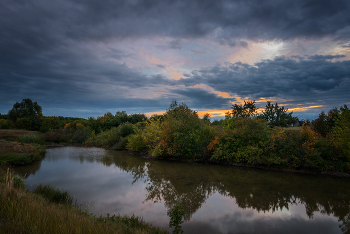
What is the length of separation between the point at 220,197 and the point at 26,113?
6616 centimetres

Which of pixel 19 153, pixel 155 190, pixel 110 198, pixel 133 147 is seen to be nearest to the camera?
pixel 110 198

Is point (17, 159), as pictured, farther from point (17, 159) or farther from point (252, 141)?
point (252, 141)

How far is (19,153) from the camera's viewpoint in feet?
61.2

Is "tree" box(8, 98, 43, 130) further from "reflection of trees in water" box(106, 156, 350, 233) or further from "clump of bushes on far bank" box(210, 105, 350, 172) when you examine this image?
"clump of bushes on far bank" box(210, 105, 350, 172)

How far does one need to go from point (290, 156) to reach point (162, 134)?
13400 mm

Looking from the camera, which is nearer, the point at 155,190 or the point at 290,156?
the point at 155,190

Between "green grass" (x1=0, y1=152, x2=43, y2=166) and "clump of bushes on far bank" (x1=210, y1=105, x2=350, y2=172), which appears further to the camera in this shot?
"green grass" (x1=0, y1=152, x2=43, y2=166)

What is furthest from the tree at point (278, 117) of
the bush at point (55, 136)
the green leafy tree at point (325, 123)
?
the bush at point (55, 136)

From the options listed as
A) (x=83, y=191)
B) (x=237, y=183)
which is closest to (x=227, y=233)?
(x=237, y=183)

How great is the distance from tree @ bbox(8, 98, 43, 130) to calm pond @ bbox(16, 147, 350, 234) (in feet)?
157

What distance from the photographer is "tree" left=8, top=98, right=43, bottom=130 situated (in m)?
54.4

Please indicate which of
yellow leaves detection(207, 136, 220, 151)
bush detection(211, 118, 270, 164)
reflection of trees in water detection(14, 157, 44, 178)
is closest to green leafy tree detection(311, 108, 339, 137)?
bush detection(211, 118, 270, 164)

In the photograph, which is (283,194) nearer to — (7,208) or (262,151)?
(262,151)

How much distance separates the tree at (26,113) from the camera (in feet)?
179
